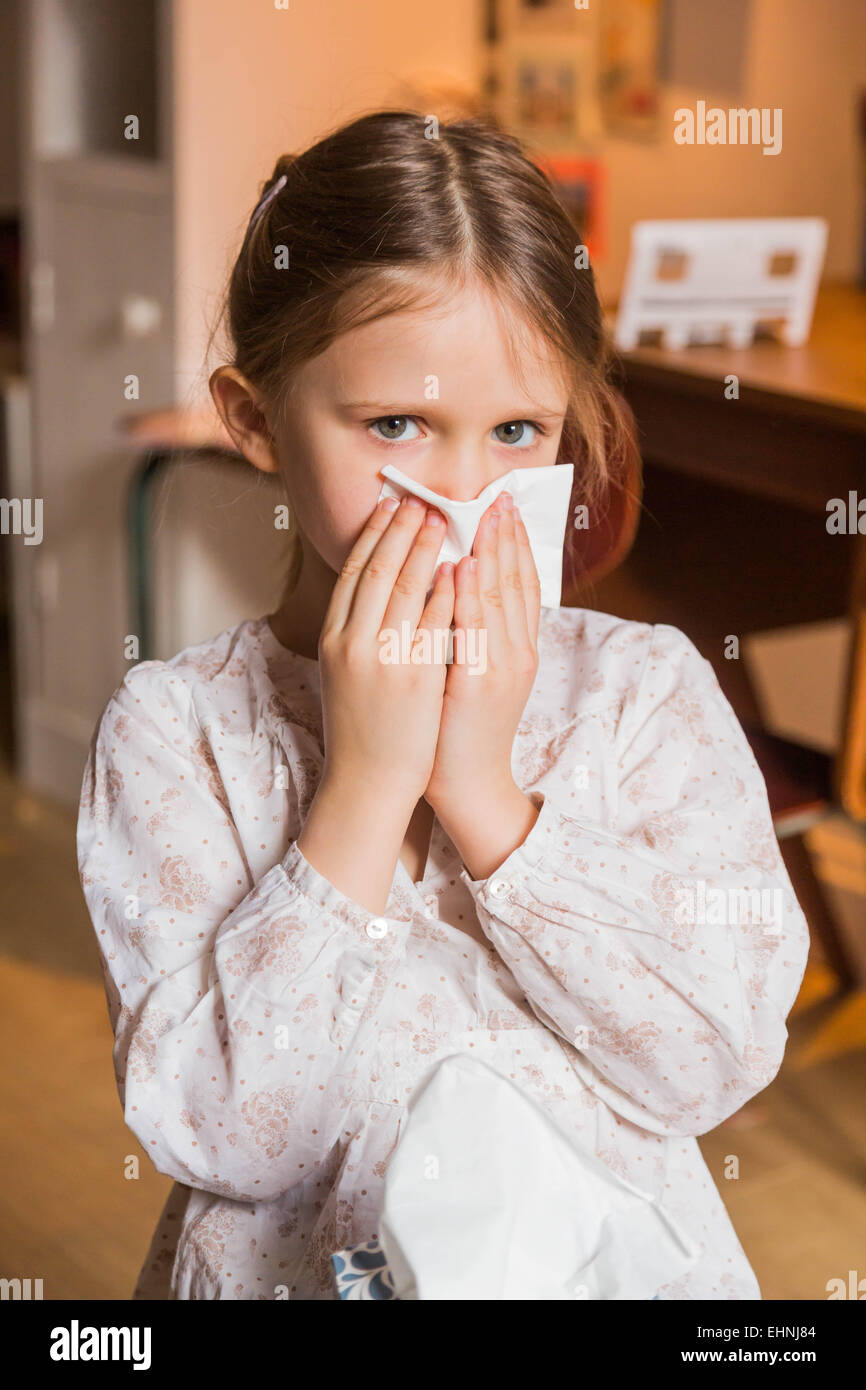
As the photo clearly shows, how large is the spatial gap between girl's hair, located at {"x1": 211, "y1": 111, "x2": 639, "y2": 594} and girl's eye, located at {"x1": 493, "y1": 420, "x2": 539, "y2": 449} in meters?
0.04

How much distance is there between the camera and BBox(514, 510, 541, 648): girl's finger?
70 centimetres

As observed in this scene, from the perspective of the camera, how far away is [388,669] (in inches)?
26.4

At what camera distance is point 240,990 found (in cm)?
66

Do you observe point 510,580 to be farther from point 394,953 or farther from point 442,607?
point 394,953

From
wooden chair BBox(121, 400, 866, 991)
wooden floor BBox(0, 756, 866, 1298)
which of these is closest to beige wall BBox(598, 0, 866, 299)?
wooden chair BBox(121, 400, 866, 991)

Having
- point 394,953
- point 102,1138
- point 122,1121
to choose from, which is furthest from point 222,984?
point 102,1138

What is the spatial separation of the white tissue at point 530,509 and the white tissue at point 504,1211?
251mm

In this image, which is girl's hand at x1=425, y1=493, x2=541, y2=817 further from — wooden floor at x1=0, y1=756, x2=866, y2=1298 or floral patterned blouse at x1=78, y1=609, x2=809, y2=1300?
wooden floor at x1=0, y1=756, x2=866, y2=1298

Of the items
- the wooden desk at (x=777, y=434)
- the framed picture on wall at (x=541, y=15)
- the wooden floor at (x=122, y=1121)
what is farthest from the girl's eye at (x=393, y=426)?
the framed picture on wall at (x=541, y=15)

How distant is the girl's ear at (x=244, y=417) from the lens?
79 cm

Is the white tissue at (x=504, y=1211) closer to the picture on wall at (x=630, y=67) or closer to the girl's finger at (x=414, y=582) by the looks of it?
the girl's finger at (x=414, y=582)

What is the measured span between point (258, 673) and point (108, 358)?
174cm
